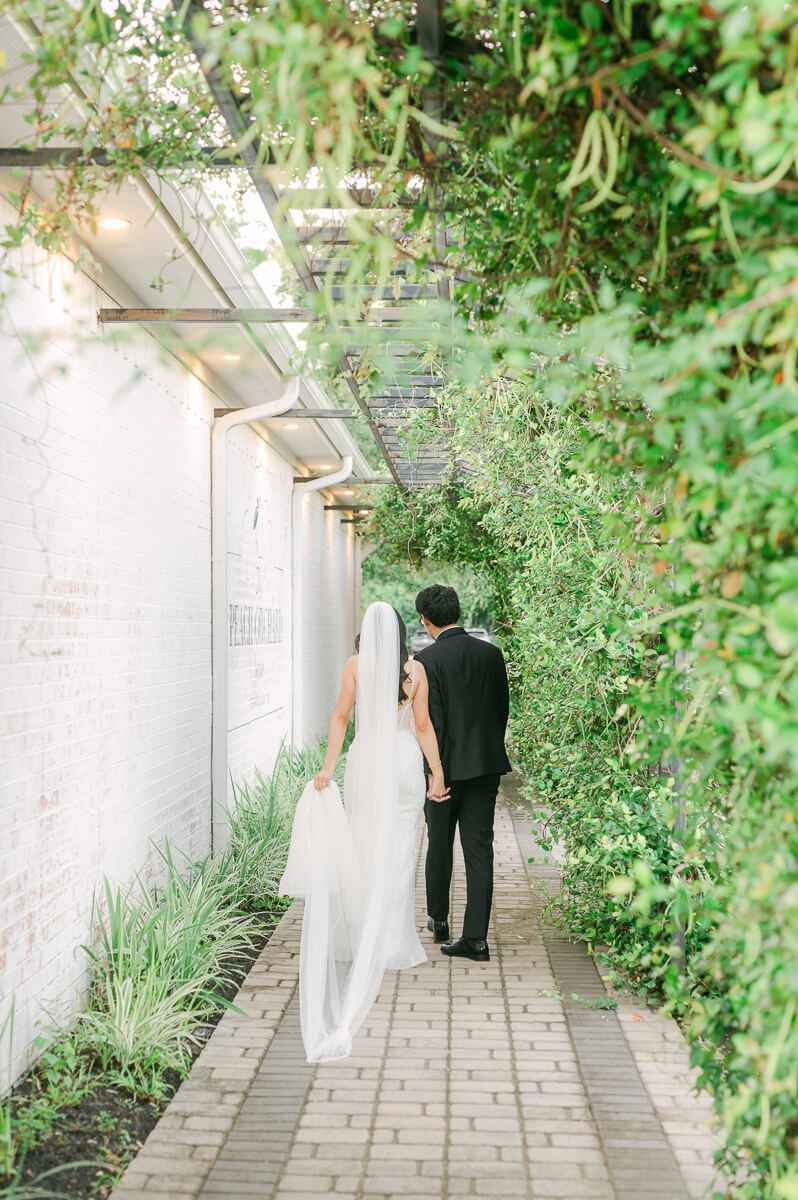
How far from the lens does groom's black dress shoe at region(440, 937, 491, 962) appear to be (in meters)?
5.05

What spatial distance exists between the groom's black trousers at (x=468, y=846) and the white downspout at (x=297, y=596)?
5141 millimetres

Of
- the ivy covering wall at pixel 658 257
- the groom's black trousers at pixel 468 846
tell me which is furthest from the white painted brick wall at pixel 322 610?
the ivy covering wall at pixel 658 257

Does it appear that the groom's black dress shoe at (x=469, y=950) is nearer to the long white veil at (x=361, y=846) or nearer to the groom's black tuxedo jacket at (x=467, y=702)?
the long white veil at (x=361, y=846)

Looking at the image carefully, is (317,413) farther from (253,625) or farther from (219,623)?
(253,625)

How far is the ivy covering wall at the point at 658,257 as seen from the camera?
1.57 m

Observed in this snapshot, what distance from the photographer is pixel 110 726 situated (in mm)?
4531

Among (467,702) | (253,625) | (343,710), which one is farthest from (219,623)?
(467,702)

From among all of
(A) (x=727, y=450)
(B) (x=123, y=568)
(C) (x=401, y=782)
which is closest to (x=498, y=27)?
(A) (x=727, y=450)

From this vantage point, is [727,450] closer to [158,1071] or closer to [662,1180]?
[662,1180]

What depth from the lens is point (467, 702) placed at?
5.25 meters

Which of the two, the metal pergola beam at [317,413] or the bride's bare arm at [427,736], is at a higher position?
the metal pergola beam at [317,413]

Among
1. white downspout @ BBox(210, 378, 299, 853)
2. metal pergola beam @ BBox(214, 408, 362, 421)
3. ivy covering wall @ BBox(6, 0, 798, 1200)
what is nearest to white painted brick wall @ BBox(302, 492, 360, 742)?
metal pergola beam @ BBox(214, 408, 362, 421)

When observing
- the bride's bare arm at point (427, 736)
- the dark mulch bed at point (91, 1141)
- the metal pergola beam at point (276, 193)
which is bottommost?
the dark mulch bed at point (91, 1141)

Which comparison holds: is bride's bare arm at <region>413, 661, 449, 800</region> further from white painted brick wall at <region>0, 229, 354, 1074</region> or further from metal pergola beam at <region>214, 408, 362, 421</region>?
metal pergola beam at <region>214, 408, 362, 421</region>
